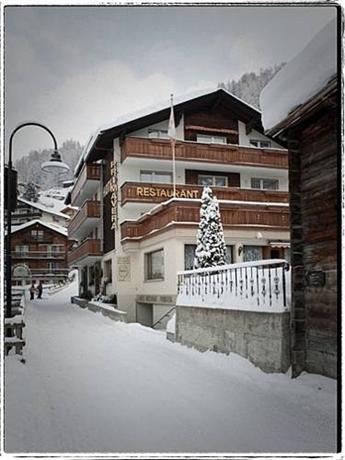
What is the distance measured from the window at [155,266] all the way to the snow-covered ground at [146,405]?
1.82 m

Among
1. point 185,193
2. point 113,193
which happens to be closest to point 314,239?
point 185,193

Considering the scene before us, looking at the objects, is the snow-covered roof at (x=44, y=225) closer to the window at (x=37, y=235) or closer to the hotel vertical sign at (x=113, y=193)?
the window at (x=37, y=235)

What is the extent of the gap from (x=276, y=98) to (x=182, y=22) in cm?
78

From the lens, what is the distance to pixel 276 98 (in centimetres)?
293

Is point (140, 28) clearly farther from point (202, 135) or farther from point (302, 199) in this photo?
point (202, 135)

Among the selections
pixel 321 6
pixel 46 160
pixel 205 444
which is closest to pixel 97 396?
pixel 205 444

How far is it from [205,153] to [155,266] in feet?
9.45

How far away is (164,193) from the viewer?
7.04 meters

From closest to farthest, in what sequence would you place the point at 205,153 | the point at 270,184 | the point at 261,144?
1. the point at 261,144
2. the point at 270,184
3. the point at 205,153

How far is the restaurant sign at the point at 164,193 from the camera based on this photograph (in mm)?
6612

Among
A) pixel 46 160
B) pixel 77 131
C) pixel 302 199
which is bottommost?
pixel 302 199

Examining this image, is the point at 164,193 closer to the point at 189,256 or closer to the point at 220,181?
the point at 220,181

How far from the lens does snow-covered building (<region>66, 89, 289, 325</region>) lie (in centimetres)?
560

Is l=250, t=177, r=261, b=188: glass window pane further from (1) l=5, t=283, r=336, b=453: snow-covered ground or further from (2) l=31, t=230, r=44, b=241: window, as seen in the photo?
(2) l=31, t=230, r=44, b=241: window
